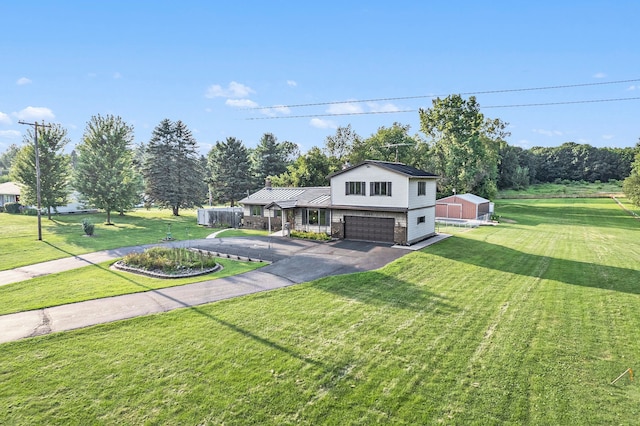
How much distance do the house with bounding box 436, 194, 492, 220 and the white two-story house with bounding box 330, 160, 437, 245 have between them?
46.5 feet

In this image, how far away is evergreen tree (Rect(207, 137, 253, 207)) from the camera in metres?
52.3

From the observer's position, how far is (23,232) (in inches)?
1165

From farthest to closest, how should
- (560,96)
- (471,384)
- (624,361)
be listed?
(560,96) < (624,361) < (471,384)

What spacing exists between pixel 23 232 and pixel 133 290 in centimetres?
2332

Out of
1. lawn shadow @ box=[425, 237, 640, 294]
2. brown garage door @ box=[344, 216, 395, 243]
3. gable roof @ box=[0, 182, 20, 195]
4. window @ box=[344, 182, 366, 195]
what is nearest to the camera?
lawn shadow @ box=[425, 237, 640, 294]

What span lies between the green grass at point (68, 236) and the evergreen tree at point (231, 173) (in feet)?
42.8

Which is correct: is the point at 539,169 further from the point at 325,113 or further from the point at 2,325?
the point at 2,325

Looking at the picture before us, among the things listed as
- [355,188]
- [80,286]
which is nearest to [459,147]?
[355,188]

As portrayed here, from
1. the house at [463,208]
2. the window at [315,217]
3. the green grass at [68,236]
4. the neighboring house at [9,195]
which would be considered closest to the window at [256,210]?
the green grass at [68,236]

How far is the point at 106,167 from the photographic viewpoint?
127ft

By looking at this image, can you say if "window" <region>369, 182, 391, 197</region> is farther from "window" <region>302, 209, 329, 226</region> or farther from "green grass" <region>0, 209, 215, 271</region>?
"green grass" <region>0, 209, 215, 271</region>

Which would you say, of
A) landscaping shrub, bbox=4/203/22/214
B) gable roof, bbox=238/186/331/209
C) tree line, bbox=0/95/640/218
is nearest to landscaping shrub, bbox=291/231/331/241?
gable roof, bbox=238/186/331/209

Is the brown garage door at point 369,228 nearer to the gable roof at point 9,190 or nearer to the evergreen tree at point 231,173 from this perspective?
the evergreen tree at point 231,173

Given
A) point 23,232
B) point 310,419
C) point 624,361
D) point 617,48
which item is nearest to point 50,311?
point 310,419
